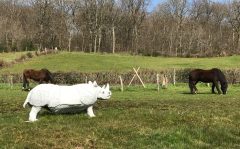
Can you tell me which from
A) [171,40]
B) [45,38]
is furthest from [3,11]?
[171,40]

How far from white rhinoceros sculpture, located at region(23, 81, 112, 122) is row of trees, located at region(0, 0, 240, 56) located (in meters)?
90.6

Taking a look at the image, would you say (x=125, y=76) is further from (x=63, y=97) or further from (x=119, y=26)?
(x=119, y=26)

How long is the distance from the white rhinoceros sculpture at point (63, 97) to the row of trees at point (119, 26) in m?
90.6

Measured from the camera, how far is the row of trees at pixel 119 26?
116 metres

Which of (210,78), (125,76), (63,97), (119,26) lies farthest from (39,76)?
(119,26)

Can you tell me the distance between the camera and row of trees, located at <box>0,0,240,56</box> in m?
116

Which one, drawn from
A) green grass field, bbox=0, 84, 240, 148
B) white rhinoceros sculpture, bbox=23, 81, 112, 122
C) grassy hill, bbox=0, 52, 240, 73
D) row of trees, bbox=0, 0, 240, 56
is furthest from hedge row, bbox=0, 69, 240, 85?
row of trees, bbox=0, 0, 240, 56

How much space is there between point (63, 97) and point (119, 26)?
351 feet

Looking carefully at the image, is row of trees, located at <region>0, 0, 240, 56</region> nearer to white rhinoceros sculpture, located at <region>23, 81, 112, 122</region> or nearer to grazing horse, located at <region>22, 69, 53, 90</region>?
grazing horse, located at <region>22, 69, 53, 90</region>

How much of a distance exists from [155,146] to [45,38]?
346 feet

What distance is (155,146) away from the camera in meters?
13.2

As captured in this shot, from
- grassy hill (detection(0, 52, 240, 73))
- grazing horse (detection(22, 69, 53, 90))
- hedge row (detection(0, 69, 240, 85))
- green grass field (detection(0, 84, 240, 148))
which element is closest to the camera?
green grass field (detection(0, 84, 240, 148))

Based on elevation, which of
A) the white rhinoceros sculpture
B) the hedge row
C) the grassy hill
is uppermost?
the white rhinoceros sculpture

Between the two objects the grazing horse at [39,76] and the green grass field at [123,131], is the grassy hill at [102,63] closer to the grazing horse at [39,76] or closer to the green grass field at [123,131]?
the grazing horse at [39,76]
